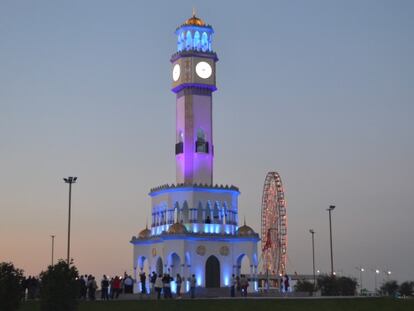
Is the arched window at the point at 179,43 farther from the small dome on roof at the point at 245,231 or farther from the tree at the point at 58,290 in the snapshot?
the tree at the point at 58,290

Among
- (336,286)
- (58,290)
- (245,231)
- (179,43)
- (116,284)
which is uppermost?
(179,43)

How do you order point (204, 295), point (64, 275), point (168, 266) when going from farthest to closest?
point (168, 266)
point (204, 295)
point (64, 275)

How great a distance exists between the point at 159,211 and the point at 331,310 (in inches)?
1405

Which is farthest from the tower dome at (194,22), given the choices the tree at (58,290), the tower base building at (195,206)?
the tree at (58,290)

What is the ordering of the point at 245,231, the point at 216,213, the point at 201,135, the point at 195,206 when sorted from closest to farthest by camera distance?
1. the point at 195,206
2. the point at 216,213
3. the point at 245,231
4. the point at 201,135

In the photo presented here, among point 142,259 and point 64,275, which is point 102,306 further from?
point 142,259

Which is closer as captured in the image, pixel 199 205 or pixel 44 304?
pixel 44 304

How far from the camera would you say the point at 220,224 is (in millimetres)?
79875

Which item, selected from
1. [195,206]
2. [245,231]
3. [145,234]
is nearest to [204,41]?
[195,206]

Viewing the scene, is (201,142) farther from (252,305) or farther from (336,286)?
(252,305)

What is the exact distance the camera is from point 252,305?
164 feet

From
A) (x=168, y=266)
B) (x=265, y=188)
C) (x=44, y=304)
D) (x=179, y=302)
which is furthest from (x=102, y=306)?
(x=265, y=188)

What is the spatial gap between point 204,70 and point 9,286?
47.5m

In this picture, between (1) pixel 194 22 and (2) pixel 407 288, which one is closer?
(1) pixel 194 22
